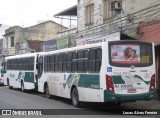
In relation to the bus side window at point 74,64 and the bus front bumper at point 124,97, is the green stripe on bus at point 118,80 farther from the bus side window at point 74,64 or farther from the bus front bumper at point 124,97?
the bus side window at point 74,64

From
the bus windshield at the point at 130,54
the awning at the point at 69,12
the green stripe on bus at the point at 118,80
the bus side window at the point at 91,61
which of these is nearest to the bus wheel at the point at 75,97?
the bus side window at the point at 91,61

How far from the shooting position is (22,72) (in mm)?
27750

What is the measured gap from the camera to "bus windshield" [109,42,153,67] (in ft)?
47.1

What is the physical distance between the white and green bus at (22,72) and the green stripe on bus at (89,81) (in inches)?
336

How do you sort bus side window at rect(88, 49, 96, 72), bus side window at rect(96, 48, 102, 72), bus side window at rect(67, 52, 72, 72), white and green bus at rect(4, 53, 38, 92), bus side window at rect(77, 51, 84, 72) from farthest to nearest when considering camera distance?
1. white and green bus at rect(4, 53, 38, 92)
2. bus side window at rect(67, 52, 72, 72)
3. bus side window at rect(77, 51, 84, 72)
4. bus side window at rect(88, 49, 96, 72)
5. bus side window at rect(96, 48, 102, 72)

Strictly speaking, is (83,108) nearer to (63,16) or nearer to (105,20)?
(105,20)

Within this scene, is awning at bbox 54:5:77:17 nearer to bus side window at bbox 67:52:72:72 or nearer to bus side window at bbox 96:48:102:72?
bus side window at bbox 67:52:72:72

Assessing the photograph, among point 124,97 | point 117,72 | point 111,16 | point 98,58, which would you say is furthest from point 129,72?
point 111,16

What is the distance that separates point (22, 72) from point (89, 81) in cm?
1317

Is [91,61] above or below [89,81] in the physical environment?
above

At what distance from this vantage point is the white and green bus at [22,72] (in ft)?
81.5

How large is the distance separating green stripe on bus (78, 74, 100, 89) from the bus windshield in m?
1.00

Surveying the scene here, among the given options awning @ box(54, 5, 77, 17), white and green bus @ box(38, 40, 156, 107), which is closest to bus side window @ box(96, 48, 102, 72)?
white and green bus @ box(38, 40, 156, 107)

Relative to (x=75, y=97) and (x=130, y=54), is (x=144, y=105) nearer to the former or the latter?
(x=75, y=97)
